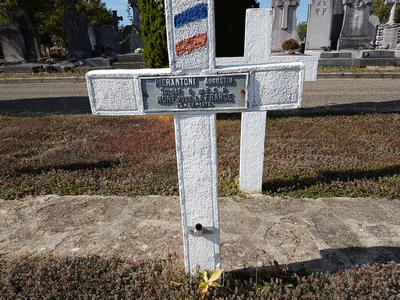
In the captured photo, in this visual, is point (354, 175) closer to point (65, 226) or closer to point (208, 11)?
point (208, 11)

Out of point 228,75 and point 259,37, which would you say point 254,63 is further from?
point 228,75

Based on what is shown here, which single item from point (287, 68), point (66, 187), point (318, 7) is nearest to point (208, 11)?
point (287, 68)

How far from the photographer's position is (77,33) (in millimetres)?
21875

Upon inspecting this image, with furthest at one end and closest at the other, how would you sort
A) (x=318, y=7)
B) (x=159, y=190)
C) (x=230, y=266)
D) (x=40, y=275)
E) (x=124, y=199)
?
1. (x=318, y=7)
2. (x=159, y=190)
3. (x=124, y=199)
4. (x=230, y=266)
5. (x=40, y=275)

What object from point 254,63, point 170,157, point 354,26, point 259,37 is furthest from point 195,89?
point 354,26

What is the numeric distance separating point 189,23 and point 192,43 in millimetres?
124

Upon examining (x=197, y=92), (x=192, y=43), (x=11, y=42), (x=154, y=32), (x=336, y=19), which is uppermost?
(x=336, y=19)

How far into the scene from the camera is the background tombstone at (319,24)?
67.3 feet

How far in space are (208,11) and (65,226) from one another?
9.24 ft

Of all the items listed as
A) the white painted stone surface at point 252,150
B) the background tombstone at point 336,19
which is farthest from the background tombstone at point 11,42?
the background tombstone at point 336,19

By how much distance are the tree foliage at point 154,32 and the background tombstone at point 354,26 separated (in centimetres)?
1768

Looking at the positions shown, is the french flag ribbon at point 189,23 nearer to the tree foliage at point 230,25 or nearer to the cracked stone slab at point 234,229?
the cracked stone slab at point 234,229

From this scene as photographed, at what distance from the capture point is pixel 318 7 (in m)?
20.6

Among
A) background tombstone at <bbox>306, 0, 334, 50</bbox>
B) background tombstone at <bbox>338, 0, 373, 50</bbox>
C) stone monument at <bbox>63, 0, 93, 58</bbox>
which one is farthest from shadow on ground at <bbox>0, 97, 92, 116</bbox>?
background tombstone at <bbox>338, 0, 373, 50</bbox>
